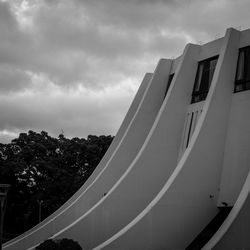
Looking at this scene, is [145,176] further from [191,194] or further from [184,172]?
[191,194]

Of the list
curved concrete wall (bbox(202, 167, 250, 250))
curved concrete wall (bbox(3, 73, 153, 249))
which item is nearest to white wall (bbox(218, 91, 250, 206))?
curved concrete wall (bbox(202, 167, 250, 250))

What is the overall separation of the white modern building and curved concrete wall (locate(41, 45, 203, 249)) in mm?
47

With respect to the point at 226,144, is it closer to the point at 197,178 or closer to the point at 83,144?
the point at 197,178

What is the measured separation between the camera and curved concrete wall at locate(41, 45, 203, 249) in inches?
823

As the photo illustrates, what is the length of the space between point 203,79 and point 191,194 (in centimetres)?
775

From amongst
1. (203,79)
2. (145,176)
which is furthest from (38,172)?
(203,79)

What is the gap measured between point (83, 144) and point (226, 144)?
890 inches

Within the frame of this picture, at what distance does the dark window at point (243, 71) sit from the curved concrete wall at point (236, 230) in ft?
20.2

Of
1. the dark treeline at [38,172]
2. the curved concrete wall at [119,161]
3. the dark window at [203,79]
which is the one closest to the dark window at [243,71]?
the dark window at [203,79]

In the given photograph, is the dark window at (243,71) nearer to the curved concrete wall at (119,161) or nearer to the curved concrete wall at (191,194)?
the curved concrete wall at (191,194)

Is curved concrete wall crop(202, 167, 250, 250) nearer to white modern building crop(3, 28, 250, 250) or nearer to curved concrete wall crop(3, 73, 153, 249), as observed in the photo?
white modern building crop(3, 28, 250, 250)

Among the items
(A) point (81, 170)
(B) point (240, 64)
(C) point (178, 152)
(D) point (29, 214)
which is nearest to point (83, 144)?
(A) point (81, 170)

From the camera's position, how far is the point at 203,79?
2417 cm

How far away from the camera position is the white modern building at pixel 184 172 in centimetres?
1781
